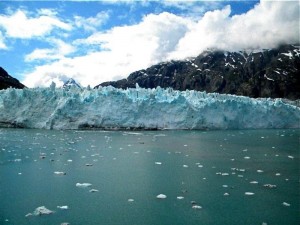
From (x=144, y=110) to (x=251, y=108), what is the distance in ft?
26.1

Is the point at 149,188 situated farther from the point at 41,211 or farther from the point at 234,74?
the point at 234,74

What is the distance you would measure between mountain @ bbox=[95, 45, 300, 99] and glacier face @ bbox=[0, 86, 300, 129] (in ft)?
197

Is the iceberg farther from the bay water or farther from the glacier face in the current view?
the glacier face

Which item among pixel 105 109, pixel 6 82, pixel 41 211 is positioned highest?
pixel 6 82

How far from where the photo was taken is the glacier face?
851 inches

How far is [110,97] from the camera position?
2173 cm

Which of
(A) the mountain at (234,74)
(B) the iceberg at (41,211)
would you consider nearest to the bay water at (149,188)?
(B) the iceberg at (41,211)

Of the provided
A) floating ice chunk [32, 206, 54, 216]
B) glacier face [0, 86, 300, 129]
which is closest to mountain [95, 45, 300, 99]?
glacier face [0, 86, 300, 129]

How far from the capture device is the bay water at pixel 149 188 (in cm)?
474

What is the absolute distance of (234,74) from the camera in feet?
316

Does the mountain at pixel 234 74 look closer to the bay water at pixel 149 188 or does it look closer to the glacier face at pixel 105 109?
the glacier face at pixel 105 109

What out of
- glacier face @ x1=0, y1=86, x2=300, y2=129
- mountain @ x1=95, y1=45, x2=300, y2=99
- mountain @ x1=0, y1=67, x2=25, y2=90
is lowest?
glacier face @ x1=0, y1=86, x2=300, y2=129

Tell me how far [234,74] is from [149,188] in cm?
9378

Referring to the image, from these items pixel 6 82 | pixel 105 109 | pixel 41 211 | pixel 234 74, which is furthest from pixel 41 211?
pixel 234 74
